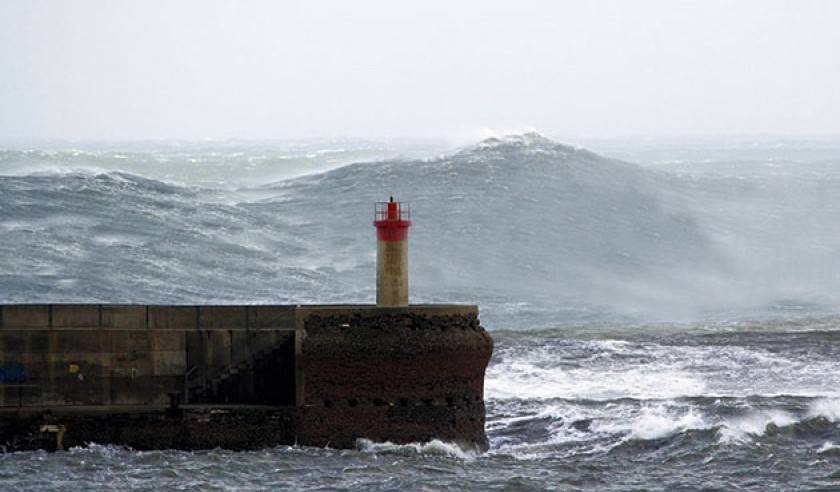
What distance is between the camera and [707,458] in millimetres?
27516

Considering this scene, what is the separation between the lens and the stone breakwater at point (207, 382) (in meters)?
26.9

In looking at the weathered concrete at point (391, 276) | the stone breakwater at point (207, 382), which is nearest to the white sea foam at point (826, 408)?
the stone breakwater at point (207, 382)

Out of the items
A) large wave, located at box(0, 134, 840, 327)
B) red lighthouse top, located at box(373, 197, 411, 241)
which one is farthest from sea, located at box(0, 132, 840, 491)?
red lighthouse top, located at box(373, 197, 411, 241)

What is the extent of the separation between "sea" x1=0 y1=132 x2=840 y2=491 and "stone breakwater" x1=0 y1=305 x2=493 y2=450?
365 mm

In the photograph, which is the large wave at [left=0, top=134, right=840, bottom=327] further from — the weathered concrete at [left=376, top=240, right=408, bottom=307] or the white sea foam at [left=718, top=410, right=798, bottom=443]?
the weathered concrete at [left=376, top=240, right=408, bottom=307]

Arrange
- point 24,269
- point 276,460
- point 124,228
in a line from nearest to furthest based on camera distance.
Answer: point 276,460 → point 24,269 → point 124,228

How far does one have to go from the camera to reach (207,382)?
89.7 ft

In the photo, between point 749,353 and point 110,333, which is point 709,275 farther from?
point 110,333

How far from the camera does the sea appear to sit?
86.4 feet

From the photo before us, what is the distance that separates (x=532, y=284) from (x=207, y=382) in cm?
2438

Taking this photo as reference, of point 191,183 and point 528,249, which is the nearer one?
point 528,249

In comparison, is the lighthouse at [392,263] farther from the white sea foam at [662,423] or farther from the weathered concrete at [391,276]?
the white sea foam at [662,423]

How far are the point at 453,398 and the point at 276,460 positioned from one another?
2646 mm

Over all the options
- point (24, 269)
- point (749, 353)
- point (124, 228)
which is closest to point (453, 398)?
point (749, 353)
